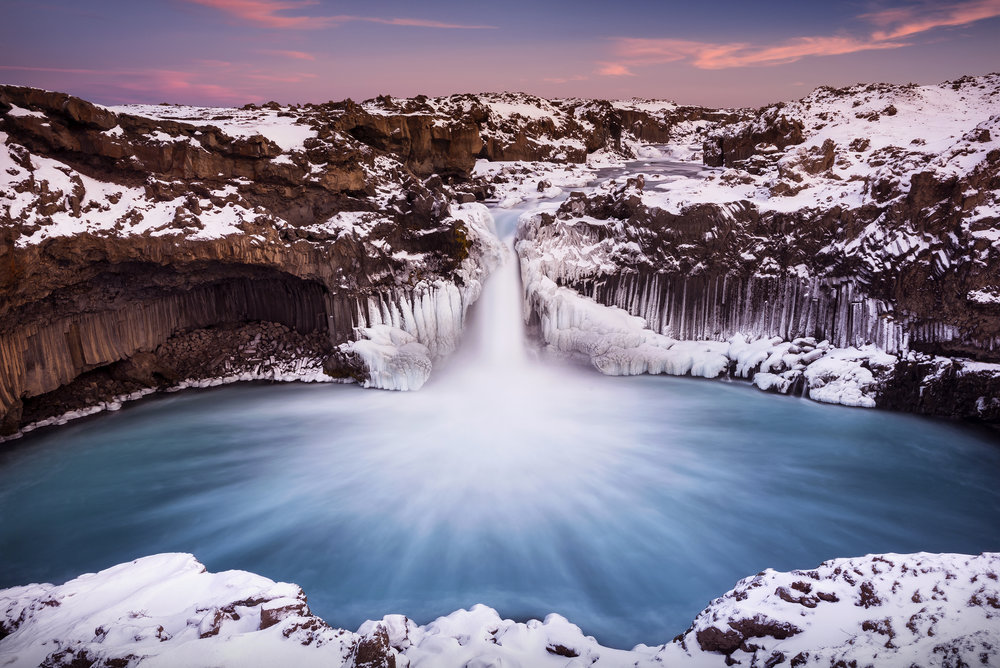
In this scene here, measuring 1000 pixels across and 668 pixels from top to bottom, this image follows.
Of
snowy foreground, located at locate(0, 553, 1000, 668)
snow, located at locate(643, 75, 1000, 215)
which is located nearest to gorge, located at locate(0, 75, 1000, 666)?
snowy foreground, located at locate(0, 553, 1000, 668)

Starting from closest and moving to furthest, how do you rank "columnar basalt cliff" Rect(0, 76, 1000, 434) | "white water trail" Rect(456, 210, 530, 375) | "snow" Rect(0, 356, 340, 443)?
"columnar basalt cliff" Rect(0, 76, 1000, 434), "snow" Rect(0, 356, 340, 443), "white water trail" Rect(456, 210, 530, 375)

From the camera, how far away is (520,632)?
5543 millimetres

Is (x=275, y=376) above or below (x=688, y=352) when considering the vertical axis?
below

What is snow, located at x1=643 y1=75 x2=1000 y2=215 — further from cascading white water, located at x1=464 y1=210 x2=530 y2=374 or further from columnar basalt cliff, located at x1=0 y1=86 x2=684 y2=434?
columnar basalt cliff, located at x1=0 y1=86 x2=684 y2=434

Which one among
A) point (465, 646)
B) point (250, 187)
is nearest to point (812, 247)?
point (465, 646)

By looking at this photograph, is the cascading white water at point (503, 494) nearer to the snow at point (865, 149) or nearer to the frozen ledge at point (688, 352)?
the frozen ledge at point (688, 352)

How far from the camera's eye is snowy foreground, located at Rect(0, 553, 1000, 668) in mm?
4184

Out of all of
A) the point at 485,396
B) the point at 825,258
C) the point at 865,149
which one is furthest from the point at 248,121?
the point at 865,149

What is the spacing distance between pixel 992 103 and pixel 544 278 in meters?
16.4

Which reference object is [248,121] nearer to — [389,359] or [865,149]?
[389,359]

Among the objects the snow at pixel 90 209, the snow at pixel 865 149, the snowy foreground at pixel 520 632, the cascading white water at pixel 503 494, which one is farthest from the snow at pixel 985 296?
the snow at pixel 90 209

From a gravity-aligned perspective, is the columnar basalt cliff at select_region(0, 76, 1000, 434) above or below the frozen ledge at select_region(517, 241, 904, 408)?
above

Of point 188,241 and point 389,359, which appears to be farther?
point 389,359

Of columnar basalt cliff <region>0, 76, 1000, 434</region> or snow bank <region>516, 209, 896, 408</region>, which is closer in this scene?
columnar basalt cliff <region>0, 76, 1000, 434</region>
